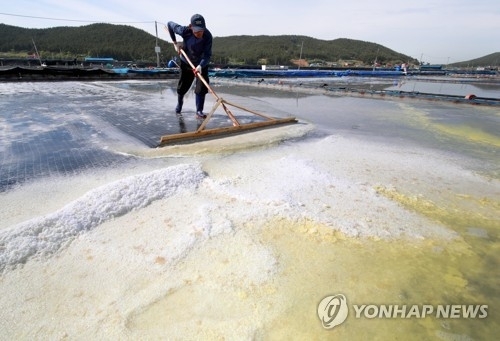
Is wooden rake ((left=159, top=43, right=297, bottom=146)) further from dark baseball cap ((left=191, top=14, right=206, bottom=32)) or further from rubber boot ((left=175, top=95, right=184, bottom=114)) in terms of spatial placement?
rubber boot ((left=175, top=95, right=184, bottom=114))

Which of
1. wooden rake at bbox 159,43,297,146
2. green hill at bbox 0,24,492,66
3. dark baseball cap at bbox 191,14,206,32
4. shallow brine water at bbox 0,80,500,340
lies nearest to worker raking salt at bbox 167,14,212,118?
dark baseball cap at bbox 191,14,206,32

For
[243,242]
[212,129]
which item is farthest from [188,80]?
[243,242]

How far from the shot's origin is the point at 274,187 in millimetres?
2555

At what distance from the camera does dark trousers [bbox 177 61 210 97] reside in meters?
5.03

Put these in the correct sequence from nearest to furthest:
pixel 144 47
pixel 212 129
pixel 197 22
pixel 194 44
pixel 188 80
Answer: pixel 212 129 < pixel 197 22 < pixel 194 44 < pixel 188 80 < pixel 144 47

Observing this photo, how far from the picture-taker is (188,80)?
541 centimetres

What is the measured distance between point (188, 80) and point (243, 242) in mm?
4339

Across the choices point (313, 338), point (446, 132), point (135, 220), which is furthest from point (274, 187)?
A: point (446, 132)

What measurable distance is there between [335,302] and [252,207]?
3.16ft

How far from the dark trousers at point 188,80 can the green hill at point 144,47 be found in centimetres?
4842

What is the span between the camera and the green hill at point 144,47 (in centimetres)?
6612

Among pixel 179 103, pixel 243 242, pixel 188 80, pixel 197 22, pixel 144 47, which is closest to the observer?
pixel 243 242

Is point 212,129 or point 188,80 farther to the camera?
point 188,80

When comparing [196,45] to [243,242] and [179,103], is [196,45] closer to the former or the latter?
[179,103]
